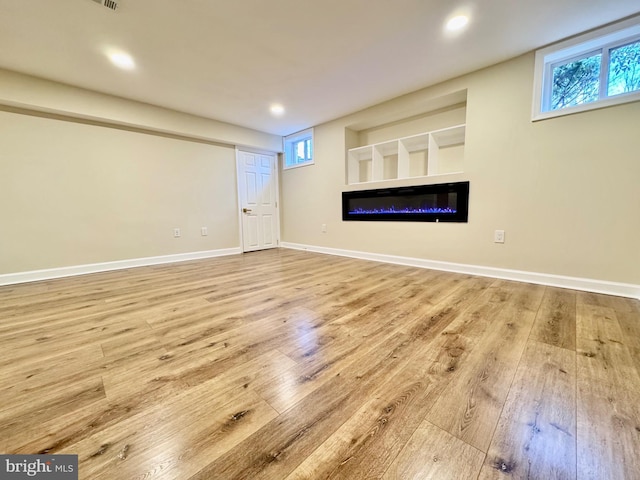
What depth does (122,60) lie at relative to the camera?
2.56m

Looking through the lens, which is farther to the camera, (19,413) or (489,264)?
(489,264)

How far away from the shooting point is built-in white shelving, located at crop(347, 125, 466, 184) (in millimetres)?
3344

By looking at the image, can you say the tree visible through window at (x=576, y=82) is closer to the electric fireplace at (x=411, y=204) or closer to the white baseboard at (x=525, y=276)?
the electric fireplace at (x=411, y=204)

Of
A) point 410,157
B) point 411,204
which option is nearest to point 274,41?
point 410,157

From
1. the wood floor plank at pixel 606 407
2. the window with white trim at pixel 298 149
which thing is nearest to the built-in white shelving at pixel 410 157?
the window with white trim at pixel 298 149

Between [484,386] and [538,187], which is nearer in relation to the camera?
[484,386]

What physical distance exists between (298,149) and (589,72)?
14.1 feet

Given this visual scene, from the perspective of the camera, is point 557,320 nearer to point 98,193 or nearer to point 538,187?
point 538,187

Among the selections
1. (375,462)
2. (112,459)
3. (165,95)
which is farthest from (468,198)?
(165,95)

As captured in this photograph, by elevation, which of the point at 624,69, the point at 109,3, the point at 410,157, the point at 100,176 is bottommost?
the point at 100,176

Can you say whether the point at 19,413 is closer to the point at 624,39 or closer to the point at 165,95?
the point at 165,95

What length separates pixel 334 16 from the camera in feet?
6.70

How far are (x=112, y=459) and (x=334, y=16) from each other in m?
2.93

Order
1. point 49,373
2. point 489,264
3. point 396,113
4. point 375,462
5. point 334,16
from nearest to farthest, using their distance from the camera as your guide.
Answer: point 375,462 < point 49,373 < point 334,16 < point 489,264 < point 396,113
